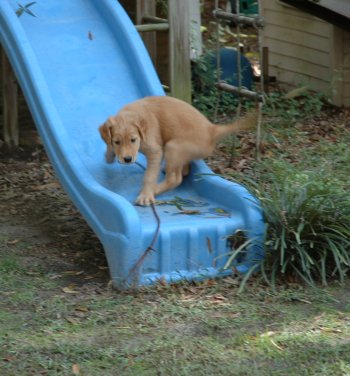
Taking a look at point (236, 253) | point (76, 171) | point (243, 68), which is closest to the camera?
point (236, 253)

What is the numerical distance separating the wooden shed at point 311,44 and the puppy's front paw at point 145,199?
12.3ft

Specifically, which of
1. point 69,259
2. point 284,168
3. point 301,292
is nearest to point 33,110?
point 69,259

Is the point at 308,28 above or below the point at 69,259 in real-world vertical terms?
above

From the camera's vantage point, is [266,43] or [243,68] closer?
[243,68]

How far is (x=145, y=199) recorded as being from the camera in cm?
602

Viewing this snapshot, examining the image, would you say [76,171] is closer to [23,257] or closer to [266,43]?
[23,257]

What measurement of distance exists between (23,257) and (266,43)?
5839 mm

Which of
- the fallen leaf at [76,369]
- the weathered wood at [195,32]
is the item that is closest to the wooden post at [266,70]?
the weathered wood at [195,32]

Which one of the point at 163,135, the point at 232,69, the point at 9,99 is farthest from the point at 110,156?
the point at 232,69

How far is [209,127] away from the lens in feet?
20.6

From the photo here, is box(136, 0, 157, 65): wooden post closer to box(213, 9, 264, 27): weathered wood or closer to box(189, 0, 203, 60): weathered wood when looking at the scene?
box(189, 0, 203, 60): weathered wood

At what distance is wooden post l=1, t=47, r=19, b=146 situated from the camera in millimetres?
8312

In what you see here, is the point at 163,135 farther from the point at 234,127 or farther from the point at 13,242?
the point at 13,242

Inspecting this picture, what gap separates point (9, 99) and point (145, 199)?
2819 millimetres
